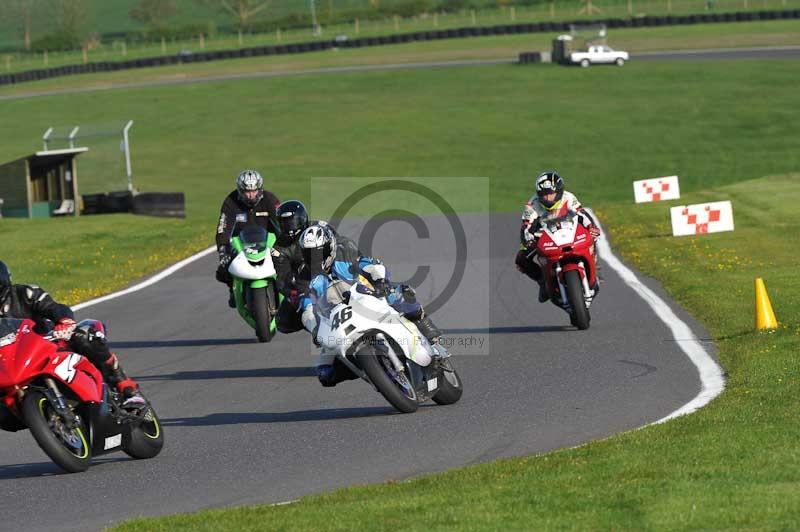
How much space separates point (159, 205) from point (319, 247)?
79.3 feet

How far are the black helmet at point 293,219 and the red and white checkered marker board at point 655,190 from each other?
2198 cm

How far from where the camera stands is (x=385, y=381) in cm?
980

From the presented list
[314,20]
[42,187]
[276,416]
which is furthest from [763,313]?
[314,20]

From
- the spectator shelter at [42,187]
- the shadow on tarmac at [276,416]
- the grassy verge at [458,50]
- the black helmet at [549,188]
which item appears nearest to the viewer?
the shadow on tarmac at [276,416]

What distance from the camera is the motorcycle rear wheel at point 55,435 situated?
8.39m

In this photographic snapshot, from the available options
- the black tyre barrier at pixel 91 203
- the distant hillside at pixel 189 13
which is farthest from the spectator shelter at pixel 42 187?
the distant hillside at pixel 189 13

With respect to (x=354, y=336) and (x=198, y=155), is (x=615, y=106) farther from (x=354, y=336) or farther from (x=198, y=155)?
(x=354, y=336)

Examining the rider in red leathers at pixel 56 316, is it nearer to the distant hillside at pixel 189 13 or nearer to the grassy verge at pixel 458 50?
the grassy verge at pixel 458 50

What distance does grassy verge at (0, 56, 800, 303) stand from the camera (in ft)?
133

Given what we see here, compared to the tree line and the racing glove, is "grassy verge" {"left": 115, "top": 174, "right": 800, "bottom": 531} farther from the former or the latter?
the tree line

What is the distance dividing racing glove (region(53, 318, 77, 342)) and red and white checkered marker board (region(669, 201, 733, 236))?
1718 cm

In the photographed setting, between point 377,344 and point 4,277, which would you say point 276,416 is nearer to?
point 377,344

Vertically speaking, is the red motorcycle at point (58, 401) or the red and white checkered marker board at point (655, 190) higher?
the red motorcycle at point (58, 401)

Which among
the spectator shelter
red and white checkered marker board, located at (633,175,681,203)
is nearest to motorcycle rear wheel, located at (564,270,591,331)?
red and white checkered marker board, located at (633,175,681,203)
